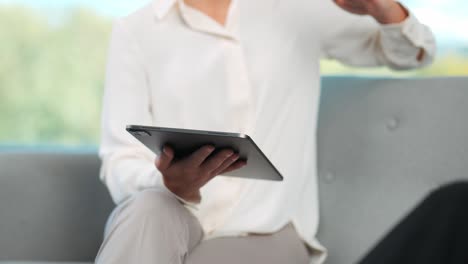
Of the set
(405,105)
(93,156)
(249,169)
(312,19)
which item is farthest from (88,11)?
(249,169)

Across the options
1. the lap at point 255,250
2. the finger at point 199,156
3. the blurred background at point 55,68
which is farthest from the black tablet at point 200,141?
the blurred background at point 55,68

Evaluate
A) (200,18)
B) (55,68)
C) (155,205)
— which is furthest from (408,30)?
(55,68)

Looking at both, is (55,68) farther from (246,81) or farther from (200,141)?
(200,141)

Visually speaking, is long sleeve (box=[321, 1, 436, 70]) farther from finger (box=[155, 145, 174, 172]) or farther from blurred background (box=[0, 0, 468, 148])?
blurred background (box=[0, 0, 468, 148])

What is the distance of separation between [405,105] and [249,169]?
0.50 m

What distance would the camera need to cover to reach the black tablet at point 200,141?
100 centimetres

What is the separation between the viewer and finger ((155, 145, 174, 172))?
3.67ft

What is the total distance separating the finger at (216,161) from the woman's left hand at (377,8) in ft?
1.58

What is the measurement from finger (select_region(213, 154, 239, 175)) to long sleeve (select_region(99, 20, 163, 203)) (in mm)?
270

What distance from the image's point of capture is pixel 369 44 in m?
1.56

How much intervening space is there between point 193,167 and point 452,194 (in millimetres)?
453

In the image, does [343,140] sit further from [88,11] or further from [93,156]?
[88,11]

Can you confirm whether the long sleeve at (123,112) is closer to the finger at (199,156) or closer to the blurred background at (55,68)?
the finger at (199,156)

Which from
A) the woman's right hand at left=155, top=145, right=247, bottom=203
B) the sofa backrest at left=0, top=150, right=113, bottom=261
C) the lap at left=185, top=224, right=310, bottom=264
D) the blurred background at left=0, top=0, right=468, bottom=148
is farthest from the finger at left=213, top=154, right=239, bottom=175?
the blurred background at left=0, top=0, right=468, bottom=148
